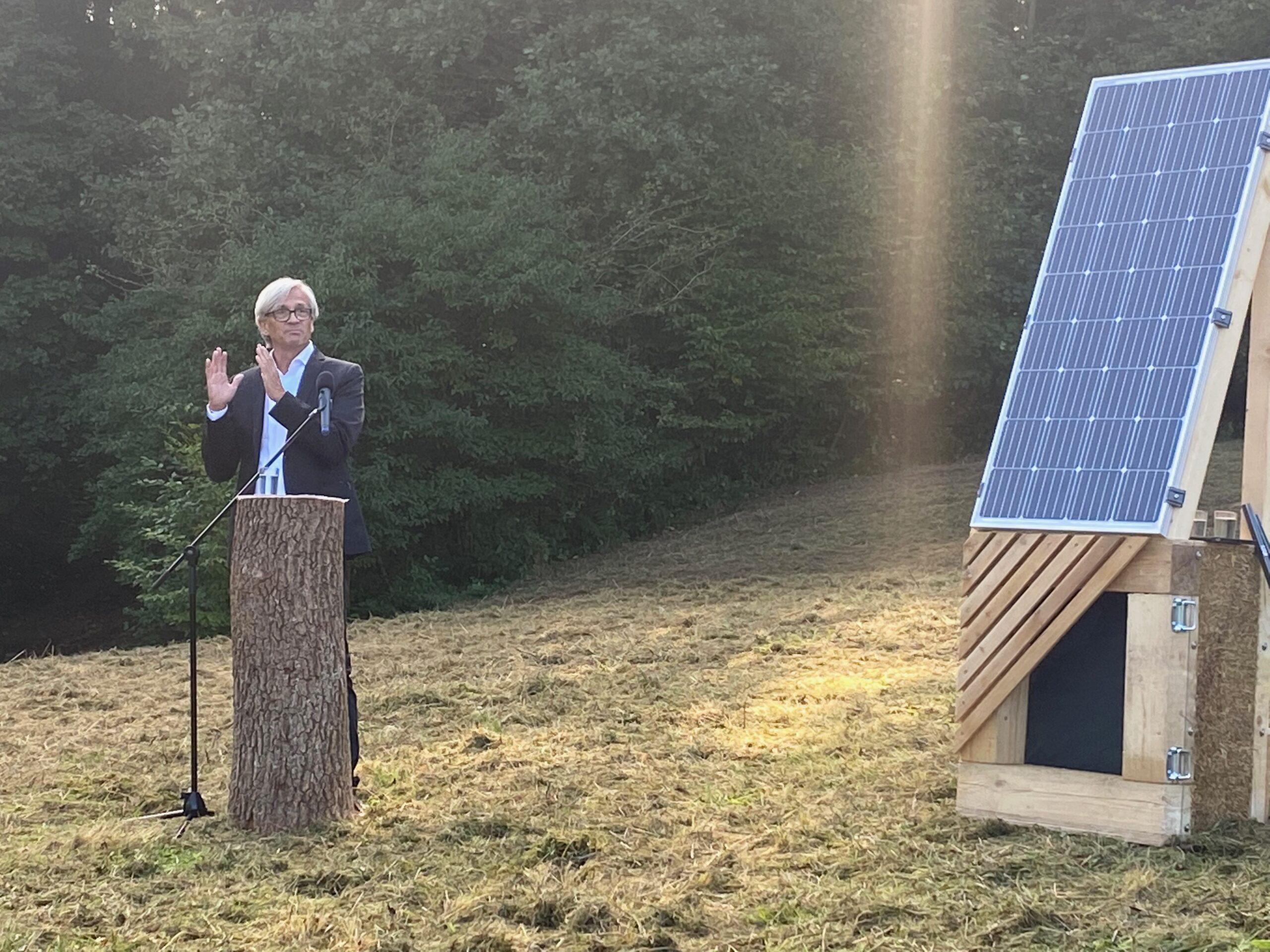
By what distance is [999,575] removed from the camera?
4902mm

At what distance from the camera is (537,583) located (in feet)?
49.4

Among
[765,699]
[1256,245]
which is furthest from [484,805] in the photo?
[1256,245]

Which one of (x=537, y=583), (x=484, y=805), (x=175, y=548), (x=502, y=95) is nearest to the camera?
(x=484, y=805)

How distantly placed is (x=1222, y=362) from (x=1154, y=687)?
103 centimetres

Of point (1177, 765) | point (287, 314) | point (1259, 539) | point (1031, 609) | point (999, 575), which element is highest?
point (287, 314)

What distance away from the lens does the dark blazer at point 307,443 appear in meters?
5.12

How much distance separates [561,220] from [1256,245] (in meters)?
11.8

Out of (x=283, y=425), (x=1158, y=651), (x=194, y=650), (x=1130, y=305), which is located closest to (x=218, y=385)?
(x=283, y=425)

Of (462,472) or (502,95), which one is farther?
(502,95)

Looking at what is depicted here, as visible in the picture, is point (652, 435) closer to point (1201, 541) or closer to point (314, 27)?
point (314, 27)

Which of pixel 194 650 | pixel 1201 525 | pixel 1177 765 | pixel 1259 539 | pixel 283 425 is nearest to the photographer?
pixel 1177 765

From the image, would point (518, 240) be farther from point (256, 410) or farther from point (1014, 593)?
point (1014, 593)

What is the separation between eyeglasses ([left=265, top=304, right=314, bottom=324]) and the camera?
16.9 feet

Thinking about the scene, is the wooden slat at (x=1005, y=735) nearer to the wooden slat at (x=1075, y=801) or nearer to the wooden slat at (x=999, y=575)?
the wooden slat at (x=1075, y=801)
